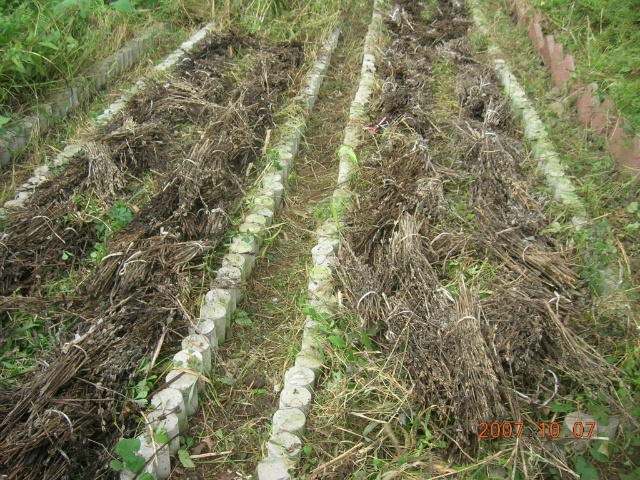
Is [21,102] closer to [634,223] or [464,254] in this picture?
[464,254]

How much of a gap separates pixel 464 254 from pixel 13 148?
371 centimetres

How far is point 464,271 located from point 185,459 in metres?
1.92

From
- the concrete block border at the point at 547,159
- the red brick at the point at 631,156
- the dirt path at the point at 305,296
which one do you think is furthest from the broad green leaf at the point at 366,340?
the red brick at the point at 631,156

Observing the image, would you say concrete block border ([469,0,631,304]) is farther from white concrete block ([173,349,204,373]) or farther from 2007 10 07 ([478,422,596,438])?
white concrete block ([173,349,204,373])

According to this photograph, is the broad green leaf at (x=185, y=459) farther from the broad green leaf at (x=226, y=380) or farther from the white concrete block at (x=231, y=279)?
the white concrete block at (x=231, y=279)

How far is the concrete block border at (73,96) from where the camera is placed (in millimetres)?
4047

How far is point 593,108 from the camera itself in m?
4.30

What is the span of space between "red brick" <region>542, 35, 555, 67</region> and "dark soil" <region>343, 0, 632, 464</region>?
1.15m

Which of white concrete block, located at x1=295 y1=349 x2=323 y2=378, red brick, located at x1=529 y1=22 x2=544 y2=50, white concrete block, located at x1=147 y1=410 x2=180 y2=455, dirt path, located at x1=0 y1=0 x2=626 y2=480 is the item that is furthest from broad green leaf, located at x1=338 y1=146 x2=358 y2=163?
red brick, located at x1=529 y1=22 x2=544 y2=50

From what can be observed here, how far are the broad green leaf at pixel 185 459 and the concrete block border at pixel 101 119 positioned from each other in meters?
2.14

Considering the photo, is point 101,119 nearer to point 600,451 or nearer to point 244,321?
point 244,321

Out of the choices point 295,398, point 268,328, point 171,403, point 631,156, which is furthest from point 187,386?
point 631,156

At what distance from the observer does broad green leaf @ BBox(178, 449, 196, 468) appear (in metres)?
2.29

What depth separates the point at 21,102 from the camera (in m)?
4.36
